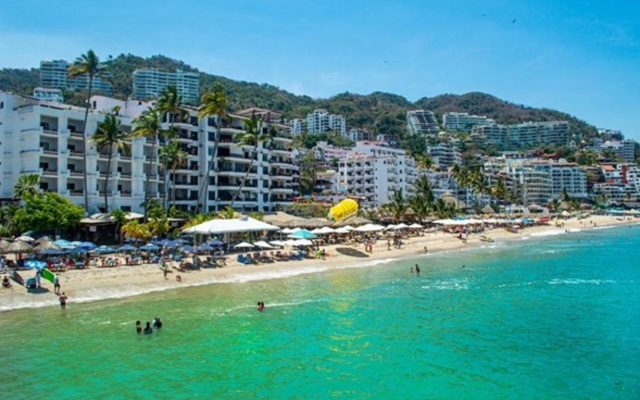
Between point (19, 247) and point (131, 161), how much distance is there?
26019 mm

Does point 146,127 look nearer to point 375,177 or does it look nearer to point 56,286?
point 56,286

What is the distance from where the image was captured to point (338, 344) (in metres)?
25.3

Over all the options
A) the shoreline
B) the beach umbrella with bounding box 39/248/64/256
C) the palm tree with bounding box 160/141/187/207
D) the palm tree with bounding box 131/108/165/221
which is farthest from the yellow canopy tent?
the beach umbrella with bounding box 39/248/64/256

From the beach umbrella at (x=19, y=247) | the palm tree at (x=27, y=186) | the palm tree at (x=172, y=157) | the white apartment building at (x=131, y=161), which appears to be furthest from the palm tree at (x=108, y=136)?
the beach umbrella at (x=19, y=247)

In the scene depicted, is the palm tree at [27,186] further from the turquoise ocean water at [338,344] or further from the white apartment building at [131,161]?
the turquoise ocean water at [338,344]

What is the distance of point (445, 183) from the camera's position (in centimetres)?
16800

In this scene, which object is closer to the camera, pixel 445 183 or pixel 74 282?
pixel 74 282

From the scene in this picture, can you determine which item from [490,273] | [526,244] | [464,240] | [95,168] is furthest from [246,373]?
[526,244]

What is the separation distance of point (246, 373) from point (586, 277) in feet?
119

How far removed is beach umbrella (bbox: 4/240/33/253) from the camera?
1471 inches

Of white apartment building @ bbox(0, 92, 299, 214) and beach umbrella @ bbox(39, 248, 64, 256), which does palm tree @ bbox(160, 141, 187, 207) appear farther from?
beach umbrella @ bbox(39, 248, 64, 256)

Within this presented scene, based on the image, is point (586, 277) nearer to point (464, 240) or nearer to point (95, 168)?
point (464, 240)

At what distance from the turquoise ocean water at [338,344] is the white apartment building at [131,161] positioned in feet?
87.2

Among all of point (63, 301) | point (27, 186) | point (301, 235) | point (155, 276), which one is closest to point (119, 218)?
point (27, 186)
